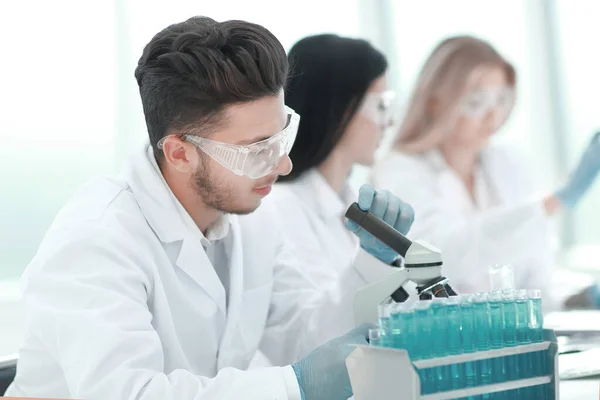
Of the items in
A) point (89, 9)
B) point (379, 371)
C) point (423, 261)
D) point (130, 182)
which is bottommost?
point (379, 371)

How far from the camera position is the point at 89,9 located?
376cm

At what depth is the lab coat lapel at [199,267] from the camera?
1954 mm

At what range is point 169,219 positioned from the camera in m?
1.94

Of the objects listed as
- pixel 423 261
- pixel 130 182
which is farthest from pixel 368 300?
pixel 130 182

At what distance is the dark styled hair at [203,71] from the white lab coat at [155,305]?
176 mm

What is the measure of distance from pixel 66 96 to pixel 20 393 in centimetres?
208

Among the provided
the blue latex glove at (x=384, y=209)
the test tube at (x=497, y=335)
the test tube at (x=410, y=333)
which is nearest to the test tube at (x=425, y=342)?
the test tube at (x=410, y=333)

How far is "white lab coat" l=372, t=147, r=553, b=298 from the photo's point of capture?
319 centimetres

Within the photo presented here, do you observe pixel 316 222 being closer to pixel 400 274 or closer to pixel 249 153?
pixel 249 153

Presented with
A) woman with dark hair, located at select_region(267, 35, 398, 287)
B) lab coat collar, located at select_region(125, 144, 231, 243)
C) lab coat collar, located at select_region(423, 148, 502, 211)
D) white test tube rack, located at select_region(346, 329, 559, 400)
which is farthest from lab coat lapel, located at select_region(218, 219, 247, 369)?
lab coat collar, located at select_region(423, 148, 502, 211)

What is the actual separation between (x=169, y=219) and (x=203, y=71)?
0.36m

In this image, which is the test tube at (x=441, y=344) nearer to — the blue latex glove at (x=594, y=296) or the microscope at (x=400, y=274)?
the microscope at (x=400, y=274)

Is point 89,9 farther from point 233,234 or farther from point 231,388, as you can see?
point 231,388

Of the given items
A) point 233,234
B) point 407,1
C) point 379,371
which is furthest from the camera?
point 407,1
